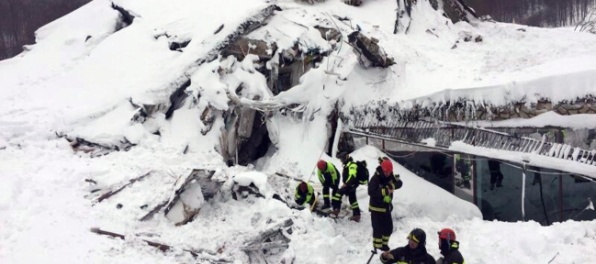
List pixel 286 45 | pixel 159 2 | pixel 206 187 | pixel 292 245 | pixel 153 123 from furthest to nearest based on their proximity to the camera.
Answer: pixel 159 2
pixel 286 45
pixel 153 123
pixel 206 187
pixel 292 245

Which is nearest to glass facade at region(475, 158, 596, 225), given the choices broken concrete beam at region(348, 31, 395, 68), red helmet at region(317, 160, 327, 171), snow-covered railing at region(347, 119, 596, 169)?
snow-covered railing at region(347, 119, 596, 169)

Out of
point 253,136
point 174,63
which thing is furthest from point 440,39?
point 174,63

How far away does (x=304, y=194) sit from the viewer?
7.82m

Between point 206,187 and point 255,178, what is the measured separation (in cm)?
81

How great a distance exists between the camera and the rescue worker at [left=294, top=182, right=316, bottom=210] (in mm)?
7797

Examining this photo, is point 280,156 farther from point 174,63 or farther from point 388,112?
point 174,63

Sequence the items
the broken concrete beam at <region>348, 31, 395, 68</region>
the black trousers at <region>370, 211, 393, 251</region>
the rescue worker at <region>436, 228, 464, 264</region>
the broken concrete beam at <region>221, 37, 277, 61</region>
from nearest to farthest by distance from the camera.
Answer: the rescue worker at <region>436, 228, 464, 264</region>
the black trousers at <region>370, 211, 393, 251</region>
the broken concrete beam at <region>348, 31, 395, 68</region>
the broken concrete beam at <region>221, 37, 277, 61</region>

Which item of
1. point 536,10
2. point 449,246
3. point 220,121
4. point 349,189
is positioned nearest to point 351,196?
point 349,189

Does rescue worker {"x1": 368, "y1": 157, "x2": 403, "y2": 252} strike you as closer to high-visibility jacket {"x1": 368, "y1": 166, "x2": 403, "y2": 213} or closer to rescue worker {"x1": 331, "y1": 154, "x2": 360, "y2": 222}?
high-visibility jacket {"x1": 368, "y1": 166, "x2": 403, "y2": 213}

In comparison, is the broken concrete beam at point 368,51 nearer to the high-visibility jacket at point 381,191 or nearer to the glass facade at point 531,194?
the glass facade at point 531,194

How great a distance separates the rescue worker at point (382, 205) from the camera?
22.1 feet

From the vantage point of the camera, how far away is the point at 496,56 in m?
10.1

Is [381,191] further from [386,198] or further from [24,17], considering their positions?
[24,17]

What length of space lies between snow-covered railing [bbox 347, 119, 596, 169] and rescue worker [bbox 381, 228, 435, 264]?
2878 mm
